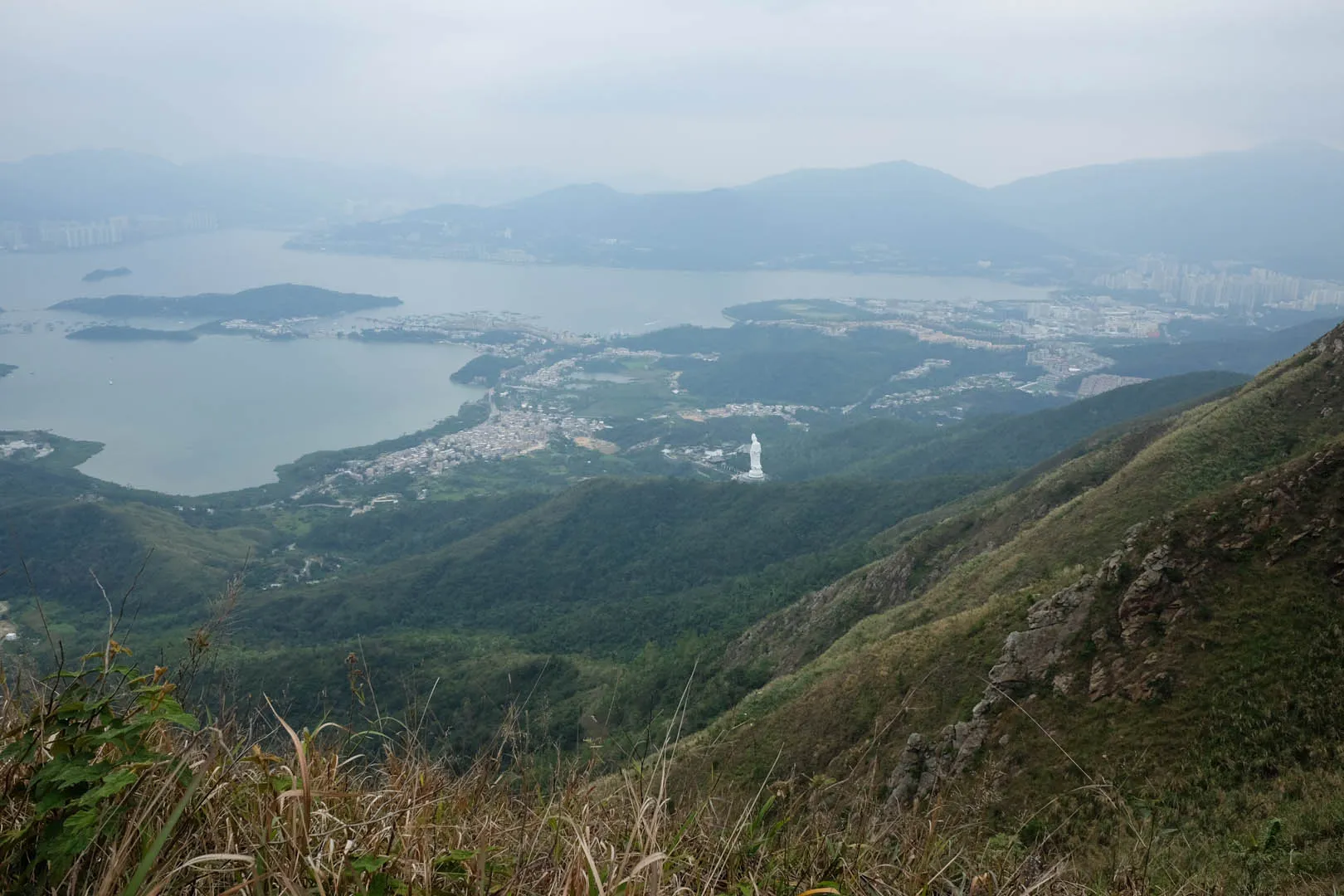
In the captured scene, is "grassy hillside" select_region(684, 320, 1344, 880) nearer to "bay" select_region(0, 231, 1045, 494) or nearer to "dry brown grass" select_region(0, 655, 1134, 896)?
"dry brown grass" select_region(0, 655, 1134, 896)

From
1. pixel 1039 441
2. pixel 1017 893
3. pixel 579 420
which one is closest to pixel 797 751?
pixel 1017 893

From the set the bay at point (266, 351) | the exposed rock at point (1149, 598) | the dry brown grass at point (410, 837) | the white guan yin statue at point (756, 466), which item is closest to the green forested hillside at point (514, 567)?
the white guan yin statue at point (756, 466)

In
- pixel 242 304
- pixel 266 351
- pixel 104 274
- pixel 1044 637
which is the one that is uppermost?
pixel 104 274

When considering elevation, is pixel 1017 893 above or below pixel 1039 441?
above

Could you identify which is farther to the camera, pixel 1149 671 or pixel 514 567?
pixel 514 567

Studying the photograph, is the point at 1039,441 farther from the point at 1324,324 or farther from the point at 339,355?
the point at 339,355

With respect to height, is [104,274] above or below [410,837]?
above

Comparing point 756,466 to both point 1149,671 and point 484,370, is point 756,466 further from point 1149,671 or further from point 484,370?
point 1149,671

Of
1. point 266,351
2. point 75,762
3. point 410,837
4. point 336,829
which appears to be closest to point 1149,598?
point 410,837
